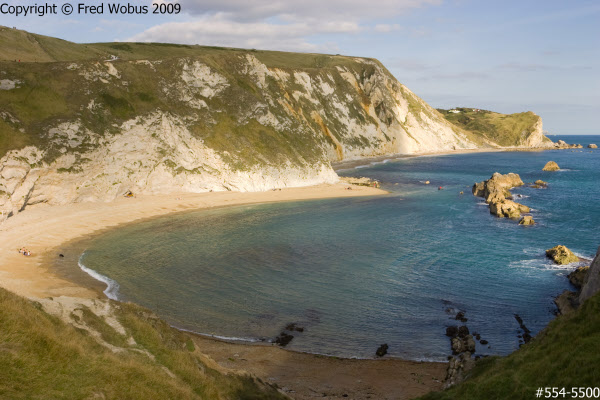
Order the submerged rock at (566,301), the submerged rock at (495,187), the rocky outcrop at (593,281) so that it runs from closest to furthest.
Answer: the rocky outcrop at (593,281)
the submerged rock at (566,301)
the submerged rock at (495,187)

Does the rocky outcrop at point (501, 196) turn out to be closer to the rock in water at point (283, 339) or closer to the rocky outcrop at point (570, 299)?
the rocky outcrop at point (570, 299)

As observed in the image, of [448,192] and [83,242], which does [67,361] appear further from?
[448,192]

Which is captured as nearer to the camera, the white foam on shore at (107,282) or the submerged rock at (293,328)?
the submerged rock at (293,328)

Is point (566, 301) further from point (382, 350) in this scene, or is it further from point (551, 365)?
point (551, 365)

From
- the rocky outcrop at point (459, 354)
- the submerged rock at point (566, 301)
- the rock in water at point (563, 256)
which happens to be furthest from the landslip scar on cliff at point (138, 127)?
the submerged rock at point (566, 301)

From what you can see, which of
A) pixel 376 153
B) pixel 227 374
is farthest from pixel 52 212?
pixel 376 153

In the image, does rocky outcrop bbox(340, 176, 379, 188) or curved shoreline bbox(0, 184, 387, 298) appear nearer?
curved shoreline bbox(0, 184, 387, 298)

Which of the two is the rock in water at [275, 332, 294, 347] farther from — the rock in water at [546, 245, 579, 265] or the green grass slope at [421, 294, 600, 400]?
the rock in water at [546, 245, 579, 265]

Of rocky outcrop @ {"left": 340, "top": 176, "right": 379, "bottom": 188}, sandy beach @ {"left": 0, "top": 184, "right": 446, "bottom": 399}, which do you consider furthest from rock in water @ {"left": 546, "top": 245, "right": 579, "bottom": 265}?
rocky outcrop @ {"left": 340, "top": 176, "right": 379, "bottom": 188}
